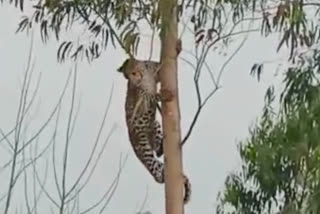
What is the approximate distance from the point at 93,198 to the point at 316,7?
1.42 meters

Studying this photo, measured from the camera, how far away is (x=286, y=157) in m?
4.32

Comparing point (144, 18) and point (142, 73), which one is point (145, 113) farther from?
point (144, 18)

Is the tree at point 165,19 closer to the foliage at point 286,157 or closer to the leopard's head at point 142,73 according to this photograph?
the leopard's head at point 142,73

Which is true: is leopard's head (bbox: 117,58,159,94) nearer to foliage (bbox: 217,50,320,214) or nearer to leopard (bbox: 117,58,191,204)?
leopard (bbox: 117,58,191,204)

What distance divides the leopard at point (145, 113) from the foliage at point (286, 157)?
21.6 inches

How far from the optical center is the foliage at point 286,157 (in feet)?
13.8

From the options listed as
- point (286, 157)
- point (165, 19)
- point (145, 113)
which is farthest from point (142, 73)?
point (286, 157)

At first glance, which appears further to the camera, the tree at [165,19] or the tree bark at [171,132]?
the tree bark at [171,132]

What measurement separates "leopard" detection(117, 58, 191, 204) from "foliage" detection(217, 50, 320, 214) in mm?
549

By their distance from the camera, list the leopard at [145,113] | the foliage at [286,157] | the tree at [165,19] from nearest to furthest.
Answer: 1. the tree at [165,19]
2. the leopard at [145,113]
3. the foliage at [286,157]

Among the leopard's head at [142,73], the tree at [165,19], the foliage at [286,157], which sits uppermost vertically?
the tree at [165,19]

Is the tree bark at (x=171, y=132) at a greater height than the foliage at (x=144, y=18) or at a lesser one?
lesser

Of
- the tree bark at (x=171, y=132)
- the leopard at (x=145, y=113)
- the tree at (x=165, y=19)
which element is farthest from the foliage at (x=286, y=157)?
the tree bark at (x=171, y=132)

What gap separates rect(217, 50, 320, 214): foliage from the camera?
4.21m
